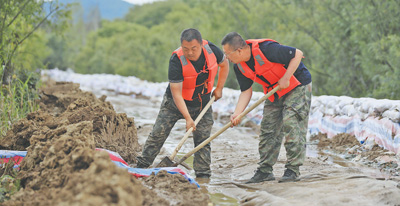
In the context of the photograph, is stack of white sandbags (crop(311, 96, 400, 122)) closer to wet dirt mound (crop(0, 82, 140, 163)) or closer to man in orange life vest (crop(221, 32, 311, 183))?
man in orange life vest (crop(221, 32, 311, 183))

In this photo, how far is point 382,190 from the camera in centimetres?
379

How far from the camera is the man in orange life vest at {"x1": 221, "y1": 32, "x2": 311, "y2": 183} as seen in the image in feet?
14.9

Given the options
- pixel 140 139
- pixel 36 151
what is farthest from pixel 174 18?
pixel 36 151

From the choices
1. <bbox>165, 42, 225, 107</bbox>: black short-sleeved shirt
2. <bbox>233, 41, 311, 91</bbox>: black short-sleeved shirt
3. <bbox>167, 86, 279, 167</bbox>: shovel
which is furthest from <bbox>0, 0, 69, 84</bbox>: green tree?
<bbox>233, 41, 311, 91</bbox>: black short-sleeved shirt

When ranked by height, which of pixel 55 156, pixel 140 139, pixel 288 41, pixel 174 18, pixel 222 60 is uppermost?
pixel 174 18

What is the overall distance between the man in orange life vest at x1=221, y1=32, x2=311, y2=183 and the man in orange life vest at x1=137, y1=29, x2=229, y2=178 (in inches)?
11.4

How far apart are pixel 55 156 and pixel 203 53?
82.0 inches

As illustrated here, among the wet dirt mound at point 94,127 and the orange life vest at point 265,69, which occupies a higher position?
the orange life vest at point 265,69

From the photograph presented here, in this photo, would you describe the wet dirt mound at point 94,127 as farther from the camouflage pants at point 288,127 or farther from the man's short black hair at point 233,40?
the camouflage pants at point 288,127

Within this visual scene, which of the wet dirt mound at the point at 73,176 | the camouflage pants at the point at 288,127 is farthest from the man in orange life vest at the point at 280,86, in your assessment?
the wet dirt mound at the point at 73,176

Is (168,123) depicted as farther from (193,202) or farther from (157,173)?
(193,202)

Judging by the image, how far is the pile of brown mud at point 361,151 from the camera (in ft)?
19.1

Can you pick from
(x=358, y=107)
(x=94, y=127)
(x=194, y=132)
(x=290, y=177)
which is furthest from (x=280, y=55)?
(x=358, y=107)

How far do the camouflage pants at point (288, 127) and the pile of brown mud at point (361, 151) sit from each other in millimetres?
1609
